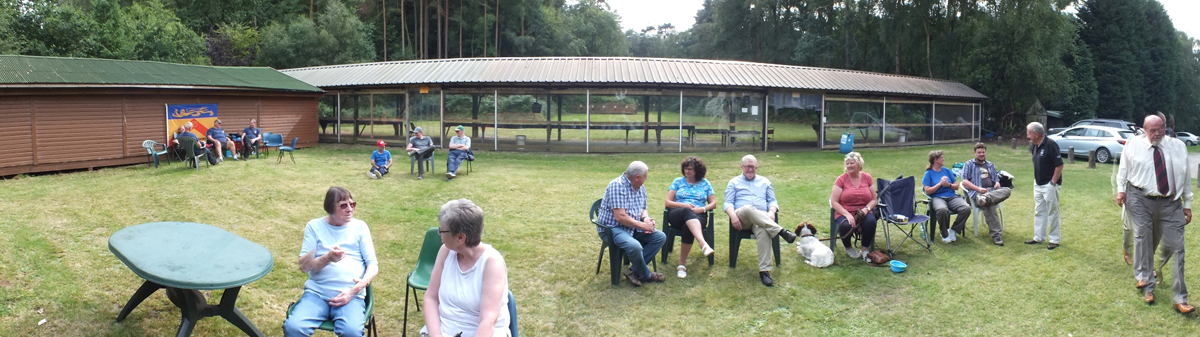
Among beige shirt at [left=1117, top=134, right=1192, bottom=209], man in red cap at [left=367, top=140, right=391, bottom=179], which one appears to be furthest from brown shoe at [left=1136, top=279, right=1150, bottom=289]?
man in red cap at [left=367, top=140, right=391, bottom=179]

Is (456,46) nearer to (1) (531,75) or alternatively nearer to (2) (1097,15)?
(1) (531,75)

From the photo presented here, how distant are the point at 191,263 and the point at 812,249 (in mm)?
5153

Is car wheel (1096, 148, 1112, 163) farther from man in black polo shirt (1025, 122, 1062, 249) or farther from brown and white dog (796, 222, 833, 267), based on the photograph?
brown and white dog (796, 222, 833, 267)

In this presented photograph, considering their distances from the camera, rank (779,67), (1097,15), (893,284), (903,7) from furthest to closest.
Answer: (1097,15) → (903,7) → (779,67) → (893,284)

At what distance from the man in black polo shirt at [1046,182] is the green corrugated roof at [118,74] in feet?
48.7

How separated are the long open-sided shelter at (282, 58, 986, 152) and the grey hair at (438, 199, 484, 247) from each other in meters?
14.4

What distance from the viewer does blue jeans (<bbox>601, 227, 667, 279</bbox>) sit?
5.81 meters

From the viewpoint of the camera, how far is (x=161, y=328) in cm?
473

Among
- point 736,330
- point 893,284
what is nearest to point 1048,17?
point 893,284

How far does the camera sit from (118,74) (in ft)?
45.5

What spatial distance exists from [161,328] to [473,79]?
13803 mm

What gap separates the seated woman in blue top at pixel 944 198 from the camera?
24.7 ft

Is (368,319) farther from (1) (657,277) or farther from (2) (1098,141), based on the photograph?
(2) (1098,141)

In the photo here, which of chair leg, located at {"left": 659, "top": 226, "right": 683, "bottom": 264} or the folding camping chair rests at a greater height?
the folding camping chair
